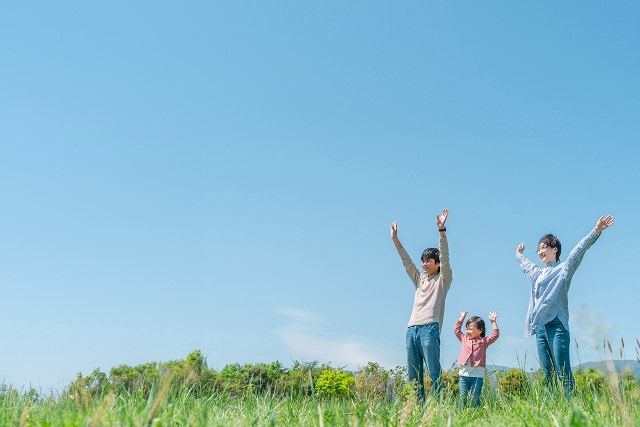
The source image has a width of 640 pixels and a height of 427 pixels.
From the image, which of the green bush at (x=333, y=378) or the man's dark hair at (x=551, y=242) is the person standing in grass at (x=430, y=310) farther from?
the green bush at (x=333, y=378)

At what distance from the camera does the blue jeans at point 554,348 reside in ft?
24.9

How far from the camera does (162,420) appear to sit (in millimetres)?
3498

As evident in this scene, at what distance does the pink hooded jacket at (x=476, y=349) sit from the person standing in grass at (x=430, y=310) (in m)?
1.59

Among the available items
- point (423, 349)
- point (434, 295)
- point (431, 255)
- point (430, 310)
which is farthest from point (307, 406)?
point (431, 255)

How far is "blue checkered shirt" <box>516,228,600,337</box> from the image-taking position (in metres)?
8.00

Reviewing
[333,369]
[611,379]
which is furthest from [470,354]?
[333,369]

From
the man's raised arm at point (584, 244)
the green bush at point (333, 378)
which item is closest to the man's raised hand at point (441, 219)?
the man's raised arm at point (584, 244)

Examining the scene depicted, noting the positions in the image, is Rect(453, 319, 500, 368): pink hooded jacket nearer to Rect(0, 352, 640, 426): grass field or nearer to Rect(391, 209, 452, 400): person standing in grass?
Rect(391, 209, 452, 400): person standing in grass

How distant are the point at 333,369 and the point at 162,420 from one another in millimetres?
13703

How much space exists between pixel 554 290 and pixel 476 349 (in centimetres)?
182

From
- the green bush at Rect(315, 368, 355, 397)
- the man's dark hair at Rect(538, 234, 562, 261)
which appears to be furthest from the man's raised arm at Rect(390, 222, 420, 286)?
the green bush at Rect(315, 368, 355, 397)

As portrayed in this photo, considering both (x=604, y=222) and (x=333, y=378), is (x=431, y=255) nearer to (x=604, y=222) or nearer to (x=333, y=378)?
(x=604, y=222)

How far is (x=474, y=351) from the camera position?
952cm

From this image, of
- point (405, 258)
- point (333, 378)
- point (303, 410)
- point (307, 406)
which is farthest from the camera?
point (333, 378)
